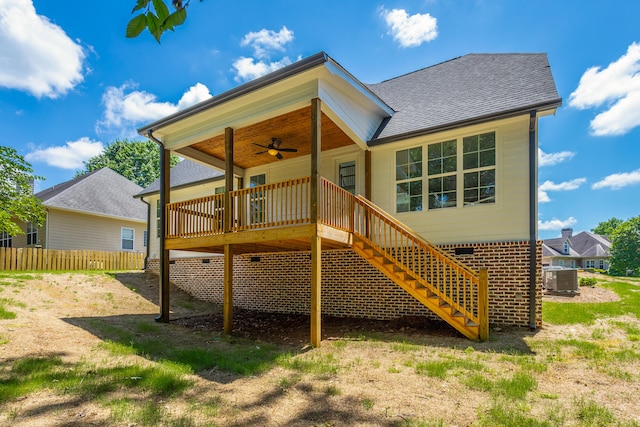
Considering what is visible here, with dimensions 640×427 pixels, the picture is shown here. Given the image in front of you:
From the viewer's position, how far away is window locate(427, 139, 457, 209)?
8992mm

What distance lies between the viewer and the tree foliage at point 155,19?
7.27ft

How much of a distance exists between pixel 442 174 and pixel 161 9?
26.2 feet

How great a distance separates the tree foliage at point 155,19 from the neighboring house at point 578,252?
52.7m

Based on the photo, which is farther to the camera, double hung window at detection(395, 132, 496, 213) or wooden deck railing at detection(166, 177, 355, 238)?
double hung window at detection(395, 132, 496, 213)

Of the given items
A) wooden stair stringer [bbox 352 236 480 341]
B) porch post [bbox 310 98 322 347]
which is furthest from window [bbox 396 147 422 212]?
porch post [bbox 310 98 322 347]

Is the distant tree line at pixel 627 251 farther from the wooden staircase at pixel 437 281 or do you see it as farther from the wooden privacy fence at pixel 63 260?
the wooden privacy fence at pixel 63 260

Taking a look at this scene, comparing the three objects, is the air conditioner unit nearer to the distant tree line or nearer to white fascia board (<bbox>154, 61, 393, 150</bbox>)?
white fascia board (<bbox>154, 61, 393, 150</bbox>)

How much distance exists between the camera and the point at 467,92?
10023 millimetres

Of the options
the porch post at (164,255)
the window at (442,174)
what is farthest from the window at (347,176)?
the porch post at (164,255)

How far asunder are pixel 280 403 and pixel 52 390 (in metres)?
2.63

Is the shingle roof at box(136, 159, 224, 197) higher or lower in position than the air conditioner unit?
higher

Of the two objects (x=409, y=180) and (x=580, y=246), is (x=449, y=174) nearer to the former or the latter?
(x=409, y=180)

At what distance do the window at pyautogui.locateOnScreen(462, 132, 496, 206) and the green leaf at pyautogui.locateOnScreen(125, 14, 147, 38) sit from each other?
26.6 feet

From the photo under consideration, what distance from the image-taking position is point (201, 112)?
8.69m
